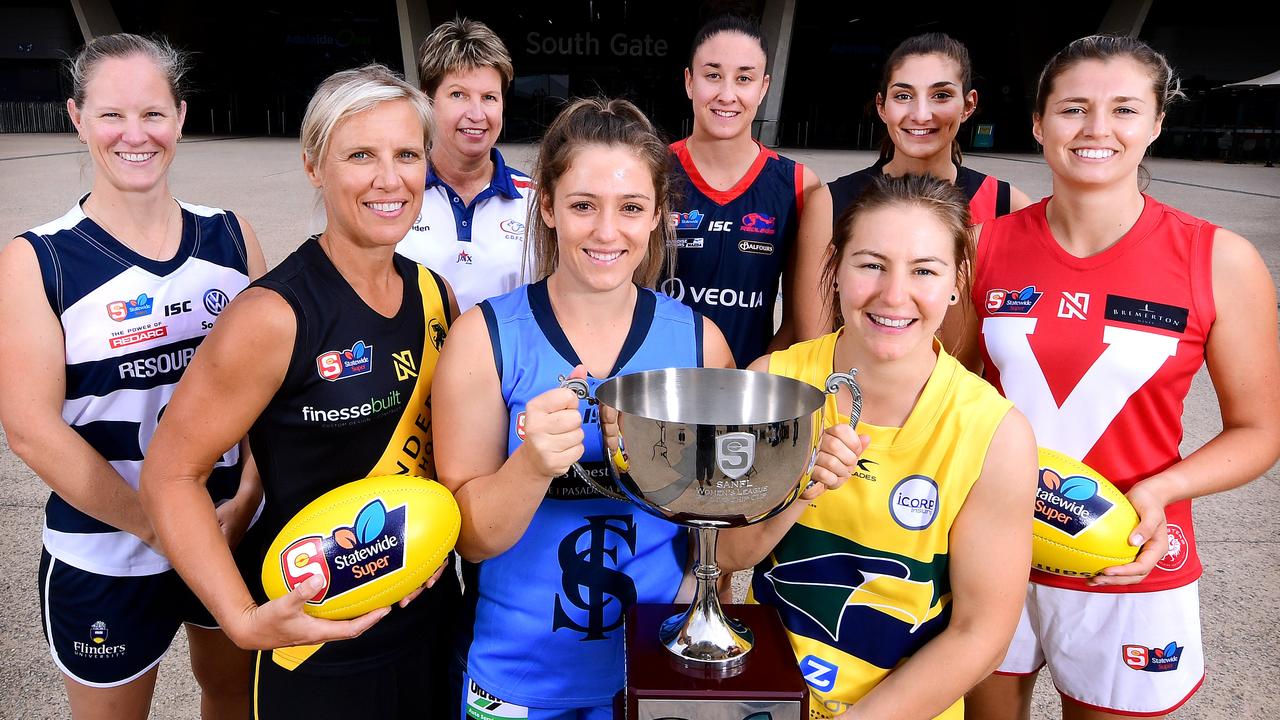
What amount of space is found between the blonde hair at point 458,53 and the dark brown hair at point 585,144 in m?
1.26

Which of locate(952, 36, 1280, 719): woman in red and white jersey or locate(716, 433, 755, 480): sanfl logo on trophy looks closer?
locate(716, 433, 755, 480): sanfl logo on trophy

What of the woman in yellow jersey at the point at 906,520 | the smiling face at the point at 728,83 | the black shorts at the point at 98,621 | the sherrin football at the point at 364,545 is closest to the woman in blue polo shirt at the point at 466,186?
the smiling face at the point at 728,83

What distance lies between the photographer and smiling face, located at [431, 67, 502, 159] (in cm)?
326

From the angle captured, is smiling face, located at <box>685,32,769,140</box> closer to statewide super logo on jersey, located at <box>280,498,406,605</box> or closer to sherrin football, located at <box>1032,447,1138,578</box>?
sherrin football, located at <box>1032,447,1138,578</box>

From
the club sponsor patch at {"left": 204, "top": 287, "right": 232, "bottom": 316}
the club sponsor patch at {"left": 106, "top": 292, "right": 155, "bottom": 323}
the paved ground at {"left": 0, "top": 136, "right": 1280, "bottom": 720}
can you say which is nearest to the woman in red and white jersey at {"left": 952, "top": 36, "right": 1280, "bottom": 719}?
the paved ground at {"left": 0, "top": 136, "right": 1280, "bottom": 720}

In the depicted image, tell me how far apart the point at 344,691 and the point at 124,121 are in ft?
5.14

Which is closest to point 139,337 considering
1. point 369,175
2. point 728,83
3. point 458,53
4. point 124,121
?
point 124,121

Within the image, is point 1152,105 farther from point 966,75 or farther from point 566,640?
point 566,640

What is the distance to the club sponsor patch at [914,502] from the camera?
178 centimetres

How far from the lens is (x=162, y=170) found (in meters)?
2.30

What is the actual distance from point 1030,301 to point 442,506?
1578mm

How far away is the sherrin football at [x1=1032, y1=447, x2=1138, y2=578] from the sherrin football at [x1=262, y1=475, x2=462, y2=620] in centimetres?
134

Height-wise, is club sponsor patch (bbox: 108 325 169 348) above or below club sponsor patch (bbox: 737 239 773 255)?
below

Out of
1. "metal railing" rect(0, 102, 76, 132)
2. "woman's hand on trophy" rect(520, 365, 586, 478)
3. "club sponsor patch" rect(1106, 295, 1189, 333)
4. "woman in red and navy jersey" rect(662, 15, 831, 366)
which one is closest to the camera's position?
"woman's hand on trophy" rect(520, 365, 586, 478)
